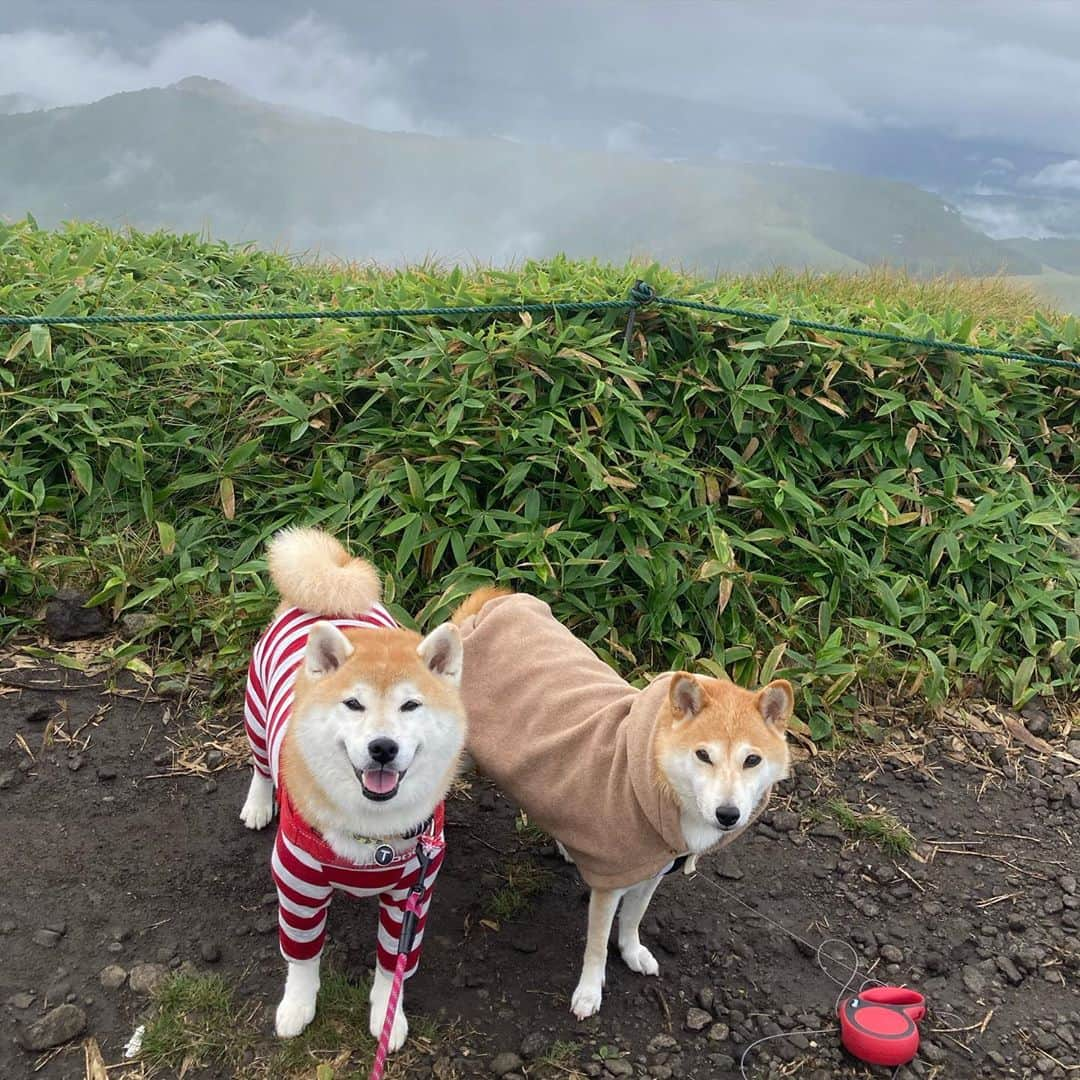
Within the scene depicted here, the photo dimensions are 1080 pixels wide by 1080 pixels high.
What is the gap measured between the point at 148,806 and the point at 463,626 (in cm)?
146

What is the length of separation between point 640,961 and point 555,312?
3.28 metres

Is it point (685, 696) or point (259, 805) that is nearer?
point (685, 696)

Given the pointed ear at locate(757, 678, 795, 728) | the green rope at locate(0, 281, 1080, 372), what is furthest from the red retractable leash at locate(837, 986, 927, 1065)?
the green rope at locate(0, 281, 1080, 372)

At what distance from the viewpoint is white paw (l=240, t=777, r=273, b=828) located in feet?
11.6

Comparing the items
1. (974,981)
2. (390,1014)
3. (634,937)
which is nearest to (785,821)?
(974,981)

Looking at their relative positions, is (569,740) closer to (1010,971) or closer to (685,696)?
(685,696)

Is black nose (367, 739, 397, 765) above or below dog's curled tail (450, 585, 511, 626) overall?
above

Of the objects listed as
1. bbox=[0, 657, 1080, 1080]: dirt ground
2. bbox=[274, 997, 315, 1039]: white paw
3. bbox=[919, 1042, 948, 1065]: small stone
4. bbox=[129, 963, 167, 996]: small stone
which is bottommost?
bbox=[0, 657, 1080, 1080]: dirt ground

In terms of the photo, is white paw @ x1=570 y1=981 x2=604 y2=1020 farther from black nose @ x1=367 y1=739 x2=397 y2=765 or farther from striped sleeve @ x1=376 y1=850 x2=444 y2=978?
black nose @ x1=367 y1=739 x2=397 y2=765

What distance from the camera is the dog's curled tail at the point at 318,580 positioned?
9.94ft

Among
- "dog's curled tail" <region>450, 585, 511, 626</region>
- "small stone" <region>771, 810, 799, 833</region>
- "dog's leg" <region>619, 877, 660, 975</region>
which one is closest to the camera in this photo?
"dog's leg" <region>619, 877, 660, 975</region>

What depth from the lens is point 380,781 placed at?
2.41 m

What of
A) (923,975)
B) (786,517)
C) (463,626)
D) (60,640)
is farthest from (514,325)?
(923,975)

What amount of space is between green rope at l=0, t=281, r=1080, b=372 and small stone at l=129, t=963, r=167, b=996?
9.50 ft
